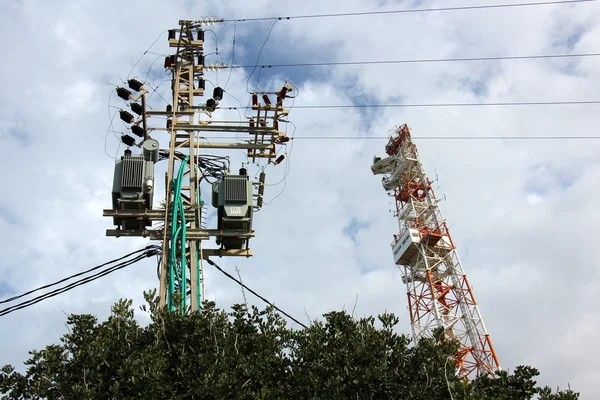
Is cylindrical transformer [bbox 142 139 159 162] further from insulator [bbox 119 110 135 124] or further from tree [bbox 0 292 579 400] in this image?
tree [bbox 0 292 579 400]

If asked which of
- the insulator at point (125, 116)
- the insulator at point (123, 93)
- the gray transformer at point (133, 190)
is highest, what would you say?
the insulator at point (123, 93)

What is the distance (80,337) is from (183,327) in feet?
5.58

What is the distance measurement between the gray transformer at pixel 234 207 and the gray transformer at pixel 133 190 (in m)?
1.39

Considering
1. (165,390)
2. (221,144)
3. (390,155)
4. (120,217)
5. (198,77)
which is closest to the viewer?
(165,390)

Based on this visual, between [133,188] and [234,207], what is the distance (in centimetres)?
200

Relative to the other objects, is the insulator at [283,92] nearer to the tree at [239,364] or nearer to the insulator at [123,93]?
the insulator at [123,93]

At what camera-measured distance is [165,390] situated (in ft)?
28.3

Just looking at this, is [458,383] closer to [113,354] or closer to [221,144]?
[113,354]

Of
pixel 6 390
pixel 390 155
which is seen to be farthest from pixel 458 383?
pixel 390 155

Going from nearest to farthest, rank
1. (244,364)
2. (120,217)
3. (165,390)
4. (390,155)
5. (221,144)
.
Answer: (165,390)
(244,364)
(120,217)
(221,144)
(390,155)

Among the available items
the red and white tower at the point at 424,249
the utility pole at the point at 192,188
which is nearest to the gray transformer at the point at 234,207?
the utility pole at the point at 192,188

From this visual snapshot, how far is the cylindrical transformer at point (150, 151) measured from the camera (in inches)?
478

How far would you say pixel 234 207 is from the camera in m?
11.9

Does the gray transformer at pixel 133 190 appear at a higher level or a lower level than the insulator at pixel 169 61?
lower
